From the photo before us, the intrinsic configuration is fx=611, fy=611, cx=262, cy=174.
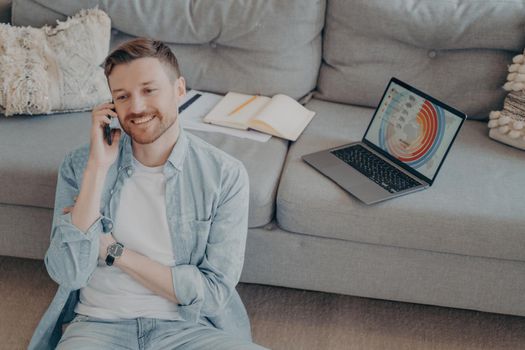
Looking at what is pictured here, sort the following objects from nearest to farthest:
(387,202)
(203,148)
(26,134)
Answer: (203,148) < (387,202) < (26,134)

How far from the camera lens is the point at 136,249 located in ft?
4.97

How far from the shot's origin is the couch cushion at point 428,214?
1757 mm

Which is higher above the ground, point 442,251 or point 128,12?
point 128,12

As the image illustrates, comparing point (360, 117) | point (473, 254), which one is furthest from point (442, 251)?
point (360, 117)

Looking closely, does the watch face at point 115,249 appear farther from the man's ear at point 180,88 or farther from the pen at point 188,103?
the pen at point 188,103

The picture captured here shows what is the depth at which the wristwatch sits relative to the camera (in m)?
1.45

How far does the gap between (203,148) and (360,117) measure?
866 millimetres

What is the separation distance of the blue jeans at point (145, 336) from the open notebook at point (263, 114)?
0.81 meters

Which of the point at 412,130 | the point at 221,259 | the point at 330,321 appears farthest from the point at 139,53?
the point at 330,321

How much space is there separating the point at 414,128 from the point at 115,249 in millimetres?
996

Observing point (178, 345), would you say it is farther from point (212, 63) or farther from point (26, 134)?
point (212, 63)

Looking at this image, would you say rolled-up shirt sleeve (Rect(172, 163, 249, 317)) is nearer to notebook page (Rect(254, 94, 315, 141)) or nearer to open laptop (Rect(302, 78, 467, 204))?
open laptop (Rect(302, 78, 467, 204))

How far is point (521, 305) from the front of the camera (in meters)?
1.88

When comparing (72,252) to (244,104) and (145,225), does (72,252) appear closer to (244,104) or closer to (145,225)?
(145,225)
